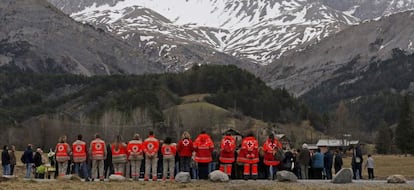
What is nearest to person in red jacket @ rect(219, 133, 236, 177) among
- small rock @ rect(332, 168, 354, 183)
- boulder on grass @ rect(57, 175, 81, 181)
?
small rock @ rect(332, 168, 354, 183)

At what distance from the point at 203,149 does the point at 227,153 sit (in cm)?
129

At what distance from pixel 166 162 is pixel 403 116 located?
102113mm

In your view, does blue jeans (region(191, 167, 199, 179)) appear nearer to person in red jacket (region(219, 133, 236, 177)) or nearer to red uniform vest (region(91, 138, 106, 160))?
person in red jacket (region(219, 133, 236, 177))

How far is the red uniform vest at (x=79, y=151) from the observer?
1402 inches

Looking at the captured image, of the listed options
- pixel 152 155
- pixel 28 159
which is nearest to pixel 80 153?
pixel 152 155

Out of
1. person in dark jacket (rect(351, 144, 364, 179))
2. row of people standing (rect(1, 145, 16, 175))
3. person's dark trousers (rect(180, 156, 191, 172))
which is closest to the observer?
person's dark trousers (rect(180, 156, 191, 172))

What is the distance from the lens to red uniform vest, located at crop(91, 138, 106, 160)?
115 ft

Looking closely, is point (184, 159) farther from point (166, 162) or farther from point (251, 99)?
point (251, 99)

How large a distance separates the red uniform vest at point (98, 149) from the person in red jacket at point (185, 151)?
383 centimetres

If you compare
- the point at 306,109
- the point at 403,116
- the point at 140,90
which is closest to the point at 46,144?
the point at 140,90

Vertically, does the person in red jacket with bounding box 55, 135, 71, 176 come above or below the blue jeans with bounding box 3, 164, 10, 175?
above

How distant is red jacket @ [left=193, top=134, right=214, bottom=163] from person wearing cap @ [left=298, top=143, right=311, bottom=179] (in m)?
5.62

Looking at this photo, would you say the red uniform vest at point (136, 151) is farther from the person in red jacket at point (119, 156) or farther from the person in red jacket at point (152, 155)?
the person in red jacket at point (119, 156)

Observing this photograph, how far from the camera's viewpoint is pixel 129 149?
3519 cm
